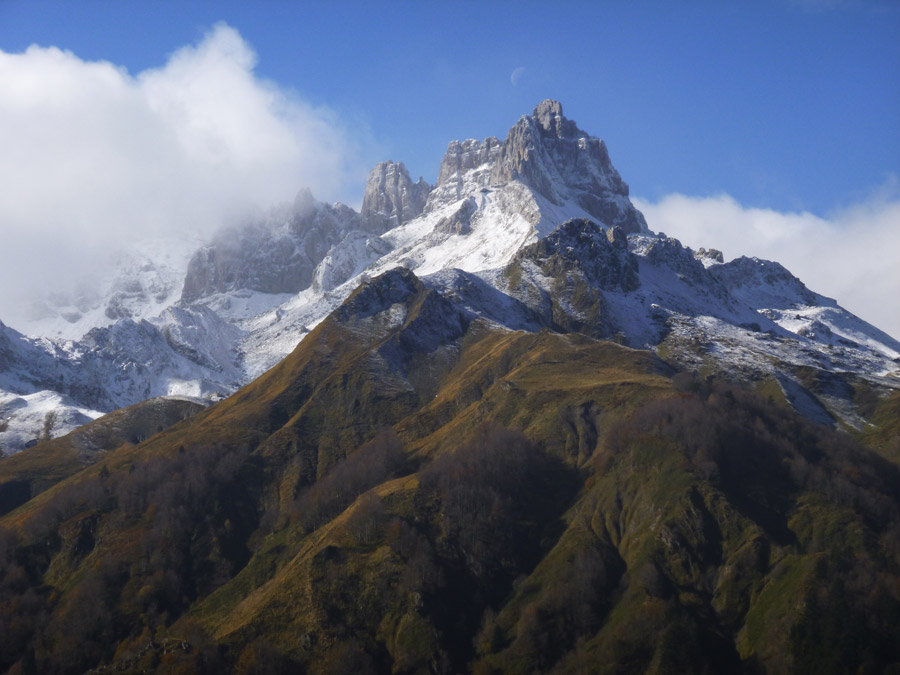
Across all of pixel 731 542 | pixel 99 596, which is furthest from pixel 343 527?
pixel 731 542

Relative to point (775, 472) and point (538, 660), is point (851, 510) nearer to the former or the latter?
point (775, 472)

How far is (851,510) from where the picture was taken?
16488 cm

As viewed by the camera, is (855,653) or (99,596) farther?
(99,596)

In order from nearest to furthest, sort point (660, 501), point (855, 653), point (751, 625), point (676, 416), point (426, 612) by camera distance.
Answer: point (855, 653) < point (751, 625) < point (426, 612) < point (660, 501) < point (676, 416)

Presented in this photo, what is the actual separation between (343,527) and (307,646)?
34.5m

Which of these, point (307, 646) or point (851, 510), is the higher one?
point (851, 510)

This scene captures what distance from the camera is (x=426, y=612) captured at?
15912 centimetres

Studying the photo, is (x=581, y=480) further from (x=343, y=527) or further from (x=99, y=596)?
(x=99, y=596)

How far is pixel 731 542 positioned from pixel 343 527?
245 ft

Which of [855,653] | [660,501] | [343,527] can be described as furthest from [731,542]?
[343,527]

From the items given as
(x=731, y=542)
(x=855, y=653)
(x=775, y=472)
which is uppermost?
(x=775, y=472)

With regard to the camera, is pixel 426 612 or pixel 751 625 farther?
pixel 426 612

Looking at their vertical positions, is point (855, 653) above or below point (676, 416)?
below

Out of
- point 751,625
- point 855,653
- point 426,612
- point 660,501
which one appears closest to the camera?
point 855,653
